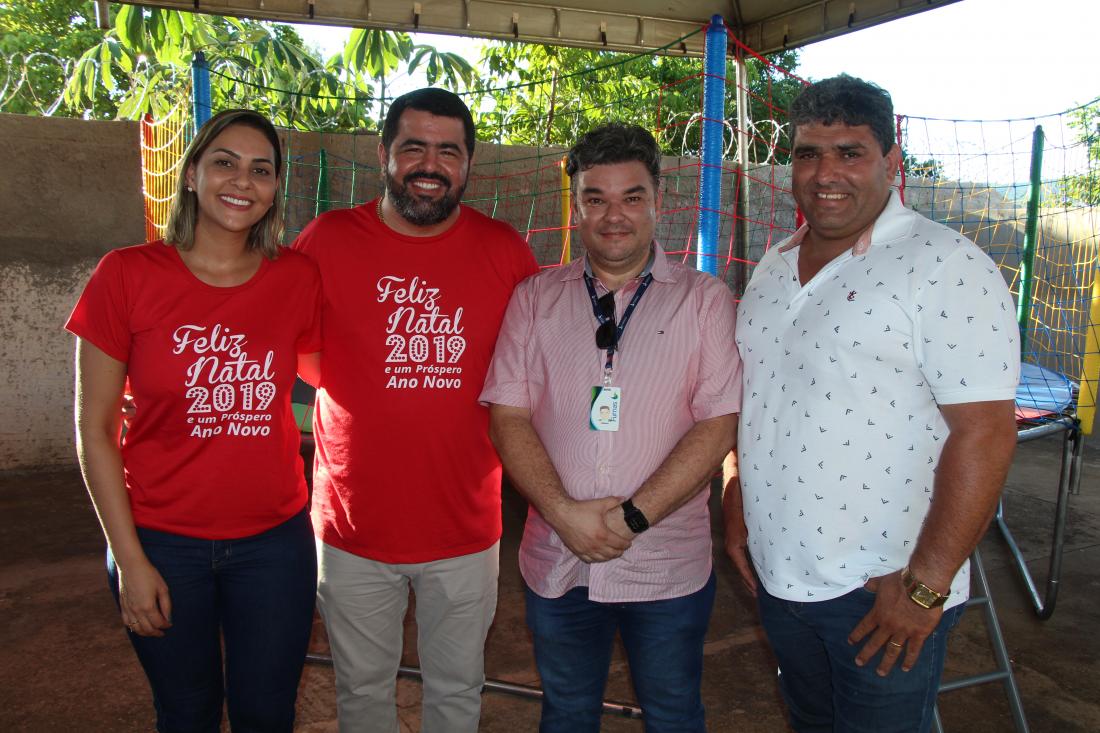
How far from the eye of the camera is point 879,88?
188 centimetres

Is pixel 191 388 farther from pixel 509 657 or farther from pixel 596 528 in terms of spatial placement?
pixel 509 657

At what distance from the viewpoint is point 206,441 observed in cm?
197

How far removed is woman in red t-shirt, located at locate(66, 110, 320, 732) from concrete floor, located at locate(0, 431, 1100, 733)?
116 cm

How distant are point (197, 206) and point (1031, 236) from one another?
452cm

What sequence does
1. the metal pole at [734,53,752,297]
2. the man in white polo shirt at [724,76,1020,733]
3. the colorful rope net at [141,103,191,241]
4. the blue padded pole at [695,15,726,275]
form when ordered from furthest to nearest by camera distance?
the colorful rope net at [141,103,191,241] < the metal pole at [734,53,752,297] < the blue padded pole at [695,15,726,275] < the man in white polo shirt at [724,76,1020,733]

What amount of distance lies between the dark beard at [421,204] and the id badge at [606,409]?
731 millimetres

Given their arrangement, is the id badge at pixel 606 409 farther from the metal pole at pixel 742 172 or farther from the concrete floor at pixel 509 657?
the metal pole at pixel 742 172

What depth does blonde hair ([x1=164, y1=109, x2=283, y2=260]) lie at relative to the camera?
2.06m

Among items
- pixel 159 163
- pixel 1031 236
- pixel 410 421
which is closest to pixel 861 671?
pixel 410 421

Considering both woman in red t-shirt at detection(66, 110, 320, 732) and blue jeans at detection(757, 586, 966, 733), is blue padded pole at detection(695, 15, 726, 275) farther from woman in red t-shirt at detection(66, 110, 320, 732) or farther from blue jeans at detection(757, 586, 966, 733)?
woman in red t-shirt at detection(66, 110, 320, 732)

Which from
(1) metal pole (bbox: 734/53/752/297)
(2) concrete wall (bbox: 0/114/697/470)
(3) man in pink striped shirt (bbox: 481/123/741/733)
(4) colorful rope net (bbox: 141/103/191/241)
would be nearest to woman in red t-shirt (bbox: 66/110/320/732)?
(3) man in pink striped shirt (bbox: 481/123/741/733)

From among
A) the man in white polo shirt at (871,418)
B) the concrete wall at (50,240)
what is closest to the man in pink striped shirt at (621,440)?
the man in white polo shirt at (871,418)

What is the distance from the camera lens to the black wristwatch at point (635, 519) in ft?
6.41

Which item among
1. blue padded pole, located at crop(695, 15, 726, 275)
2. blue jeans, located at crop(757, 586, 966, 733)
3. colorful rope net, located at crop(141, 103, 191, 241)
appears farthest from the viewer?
colorful rope net, located at crop(141, 103, 191, 241)
